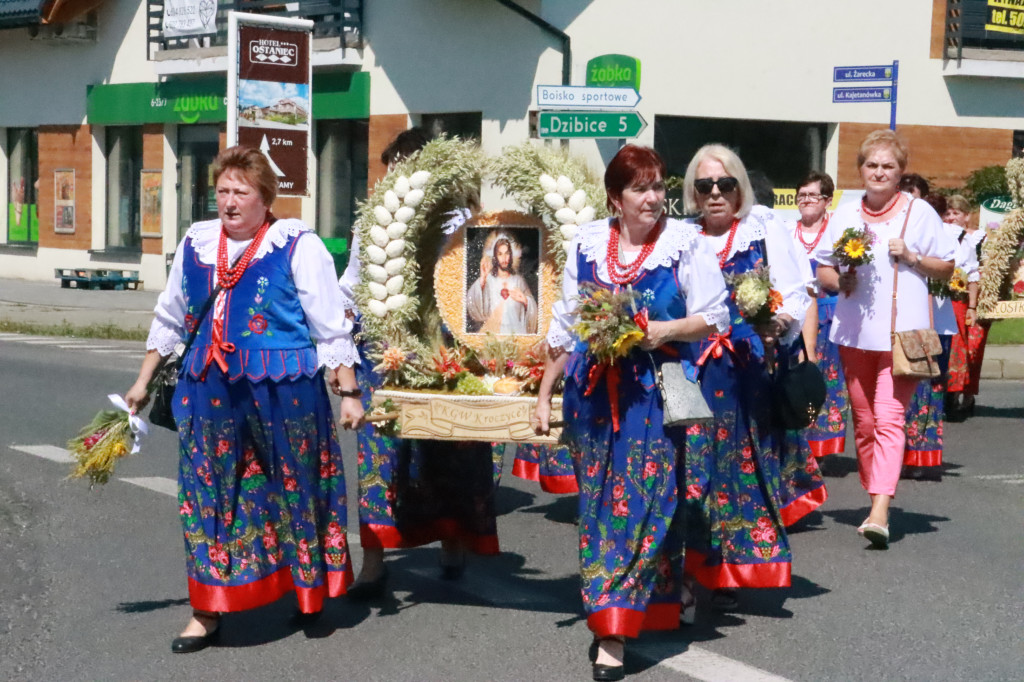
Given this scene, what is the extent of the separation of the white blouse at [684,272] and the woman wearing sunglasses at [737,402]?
0.74m

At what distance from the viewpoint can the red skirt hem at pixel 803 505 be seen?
25.0ft

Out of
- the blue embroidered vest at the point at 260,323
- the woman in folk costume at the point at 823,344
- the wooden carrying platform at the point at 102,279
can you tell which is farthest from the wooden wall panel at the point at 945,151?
the blue embroidered vest at the point at 260,323

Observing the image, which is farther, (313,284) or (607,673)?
(313,284)

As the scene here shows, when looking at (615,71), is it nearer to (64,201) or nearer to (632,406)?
(632,406)

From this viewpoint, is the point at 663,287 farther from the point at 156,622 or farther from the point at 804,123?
the point at 804,123

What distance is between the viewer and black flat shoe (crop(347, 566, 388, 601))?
6.34 meters

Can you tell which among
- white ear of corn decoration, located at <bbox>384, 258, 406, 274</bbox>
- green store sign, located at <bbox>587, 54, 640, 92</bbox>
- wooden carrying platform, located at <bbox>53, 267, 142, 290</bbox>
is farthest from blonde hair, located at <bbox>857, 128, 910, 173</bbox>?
wooden carrying platform, located at <bbox>53, 267, 142, 290</bbox>

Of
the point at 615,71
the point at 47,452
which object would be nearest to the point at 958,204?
the point at 615,71

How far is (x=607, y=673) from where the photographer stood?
5.20 metres

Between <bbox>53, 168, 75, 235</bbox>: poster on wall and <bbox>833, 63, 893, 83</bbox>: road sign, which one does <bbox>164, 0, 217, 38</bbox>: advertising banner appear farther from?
<bbox>833, 63, 893, 83</bbox>: road sign

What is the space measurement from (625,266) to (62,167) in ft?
89.8

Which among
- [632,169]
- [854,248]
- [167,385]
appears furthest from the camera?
[854,248]

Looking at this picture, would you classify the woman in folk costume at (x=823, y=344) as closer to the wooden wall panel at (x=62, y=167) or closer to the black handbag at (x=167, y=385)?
the black handbag at (x=167, y=385)

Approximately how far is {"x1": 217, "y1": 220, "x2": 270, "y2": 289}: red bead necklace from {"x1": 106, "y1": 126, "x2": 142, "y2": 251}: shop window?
24.4 meters
